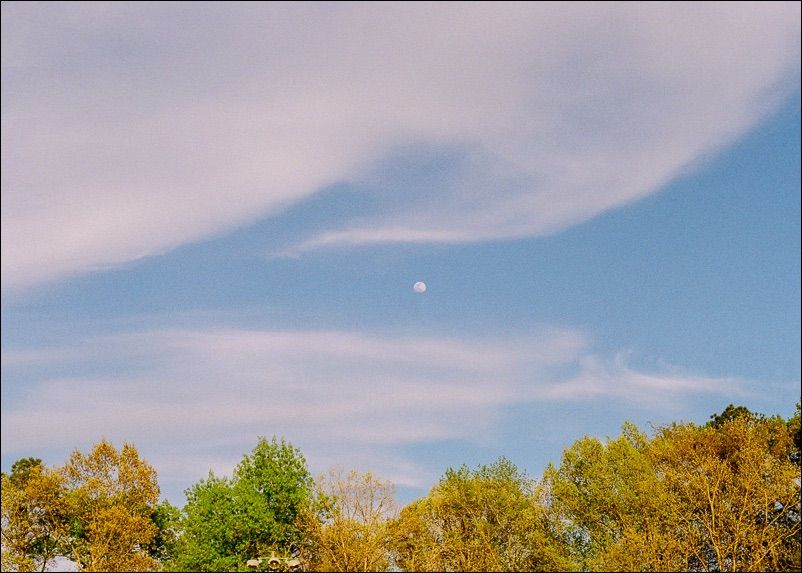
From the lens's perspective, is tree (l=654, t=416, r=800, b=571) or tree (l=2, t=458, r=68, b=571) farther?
tree (l=2, t=458, r=68, b=571)

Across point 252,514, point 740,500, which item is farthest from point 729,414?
point 252,514

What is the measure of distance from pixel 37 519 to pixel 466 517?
133 feet

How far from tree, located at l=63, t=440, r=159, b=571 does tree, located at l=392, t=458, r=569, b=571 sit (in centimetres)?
2308

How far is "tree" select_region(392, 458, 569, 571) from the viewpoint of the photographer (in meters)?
61.3

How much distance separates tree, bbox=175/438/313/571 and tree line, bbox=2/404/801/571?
4.7 inches

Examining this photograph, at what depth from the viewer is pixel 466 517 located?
69.2 m

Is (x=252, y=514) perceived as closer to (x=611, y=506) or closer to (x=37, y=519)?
(x=37, y=519)

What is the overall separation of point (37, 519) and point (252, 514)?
2328 cm

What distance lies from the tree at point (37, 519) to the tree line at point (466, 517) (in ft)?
0.34

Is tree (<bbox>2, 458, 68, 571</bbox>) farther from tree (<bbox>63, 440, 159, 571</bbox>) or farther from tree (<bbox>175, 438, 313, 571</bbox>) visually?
tree (<bbox>175, 438, 313, 571</bbox>)

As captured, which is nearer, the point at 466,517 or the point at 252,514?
the point at 252,514

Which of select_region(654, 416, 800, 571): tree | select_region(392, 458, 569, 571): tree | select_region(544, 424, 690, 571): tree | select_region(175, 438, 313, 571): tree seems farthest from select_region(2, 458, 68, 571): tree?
select_region(654, 416, 800, 571): tree

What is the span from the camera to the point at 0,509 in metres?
66.8

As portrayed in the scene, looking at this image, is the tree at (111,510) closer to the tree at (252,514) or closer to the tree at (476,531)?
the tree at (252,514)
